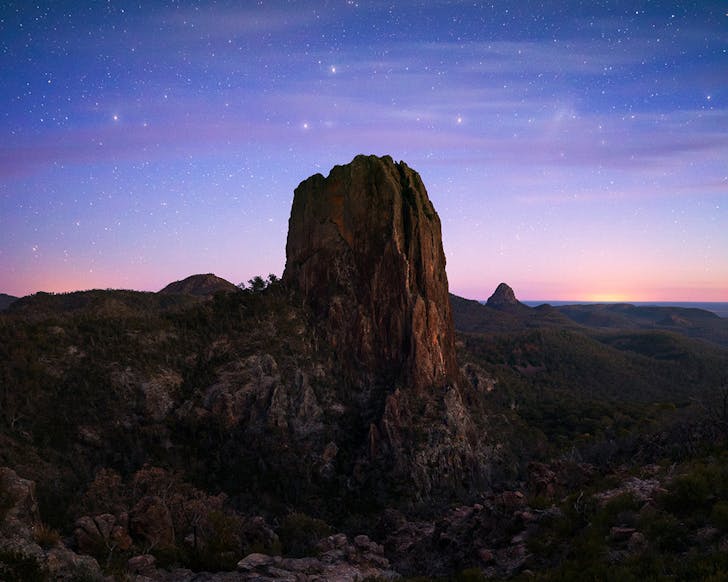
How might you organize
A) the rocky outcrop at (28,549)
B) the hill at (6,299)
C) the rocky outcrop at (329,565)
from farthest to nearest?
1. the hill at (6,299)
2. the rocky outcrop at (329,565)
3. the rocky outcrop at (28,549)

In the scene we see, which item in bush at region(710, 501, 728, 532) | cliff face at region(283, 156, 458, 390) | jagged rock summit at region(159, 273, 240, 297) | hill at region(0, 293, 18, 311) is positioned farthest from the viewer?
hill at region(0, 293, 18, 311)

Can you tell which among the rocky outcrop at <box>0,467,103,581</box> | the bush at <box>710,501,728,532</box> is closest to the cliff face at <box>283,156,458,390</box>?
the rocky outcrop at <box>0,467,103,581</box>

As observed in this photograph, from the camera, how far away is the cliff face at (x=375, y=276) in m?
64.0

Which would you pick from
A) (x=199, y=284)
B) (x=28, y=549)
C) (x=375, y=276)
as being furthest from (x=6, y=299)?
(x=28, y=549)

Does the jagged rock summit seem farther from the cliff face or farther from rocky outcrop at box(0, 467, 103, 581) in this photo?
rocky outcrop at box(0, 467, 103, 581)

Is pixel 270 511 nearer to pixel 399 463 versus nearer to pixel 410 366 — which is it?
pixel 399 463

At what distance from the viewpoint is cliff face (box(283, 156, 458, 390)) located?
63969mm

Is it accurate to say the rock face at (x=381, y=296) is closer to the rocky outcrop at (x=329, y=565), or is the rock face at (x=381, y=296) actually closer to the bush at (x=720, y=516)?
the rocky outcrop at (x=329, y=565)

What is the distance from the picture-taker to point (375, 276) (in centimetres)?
6481

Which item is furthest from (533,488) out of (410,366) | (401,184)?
(401,184)

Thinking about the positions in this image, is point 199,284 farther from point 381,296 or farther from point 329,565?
point 329,565

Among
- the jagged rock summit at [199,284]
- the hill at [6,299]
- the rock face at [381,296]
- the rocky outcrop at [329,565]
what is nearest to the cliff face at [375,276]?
the rock face at [381,296]

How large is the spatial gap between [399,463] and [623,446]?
88.9 ft

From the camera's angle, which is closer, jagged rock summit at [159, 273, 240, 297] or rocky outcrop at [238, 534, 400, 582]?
rocky outcrop at [238, 534, 400, 582]
